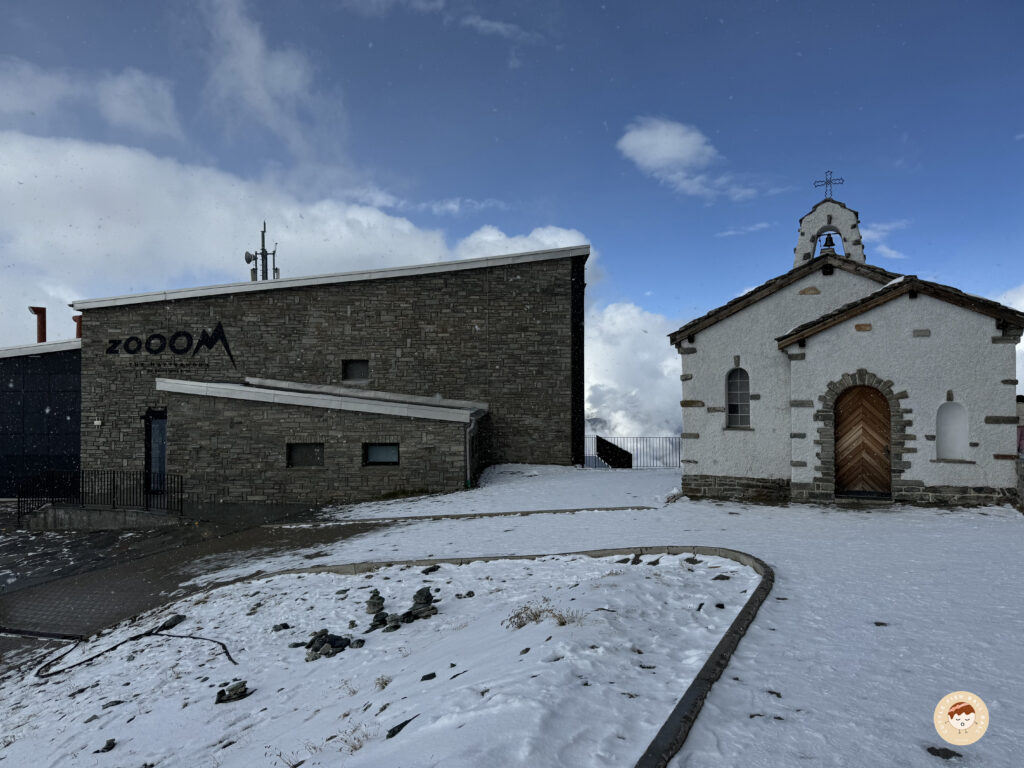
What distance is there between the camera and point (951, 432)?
38.3 feet

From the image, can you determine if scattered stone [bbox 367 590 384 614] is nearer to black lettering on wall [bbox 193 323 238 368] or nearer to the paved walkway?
the paved walkway

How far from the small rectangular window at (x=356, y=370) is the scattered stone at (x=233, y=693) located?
15076 mm

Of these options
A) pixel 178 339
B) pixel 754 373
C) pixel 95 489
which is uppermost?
pixel 178 339

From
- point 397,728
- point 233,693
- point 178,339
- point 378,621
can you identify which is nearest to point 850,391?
point 378,621

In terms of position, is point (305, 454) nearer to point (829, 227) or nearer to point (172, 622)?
point (172, 622)

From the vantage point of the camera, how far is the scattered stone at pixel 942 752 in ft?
10.6

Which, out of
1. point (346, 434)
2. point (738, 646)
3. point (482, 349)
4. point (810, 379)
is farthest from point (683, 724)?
point (482, 349)

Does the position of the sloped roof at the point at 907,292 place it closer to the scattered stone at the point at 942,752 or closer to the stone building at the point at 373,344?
the stone building at the point at 373,344

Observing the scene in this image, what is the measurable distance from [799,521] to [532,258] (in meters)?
12.8

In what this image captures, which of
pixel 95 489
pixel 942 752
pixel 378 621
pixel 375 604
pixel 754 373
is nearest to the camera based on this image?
pixel 942 752

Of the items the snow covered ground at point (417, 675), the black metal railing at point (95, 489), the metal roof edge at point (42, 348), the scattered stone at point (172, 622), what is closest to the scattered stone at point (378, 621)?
the snow covered ground at point (417, 675)

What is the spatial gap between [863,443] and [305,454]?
575 inches

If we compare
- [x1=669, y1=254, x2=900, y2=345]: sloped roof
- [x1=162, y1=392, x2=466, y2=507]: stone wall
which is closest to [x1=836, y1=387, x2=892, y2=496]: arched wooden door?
[x1=669, y1=254, x2=900, y2=345]: sloped roof

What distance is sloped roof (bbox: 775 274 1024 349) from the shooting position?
36.9ft
